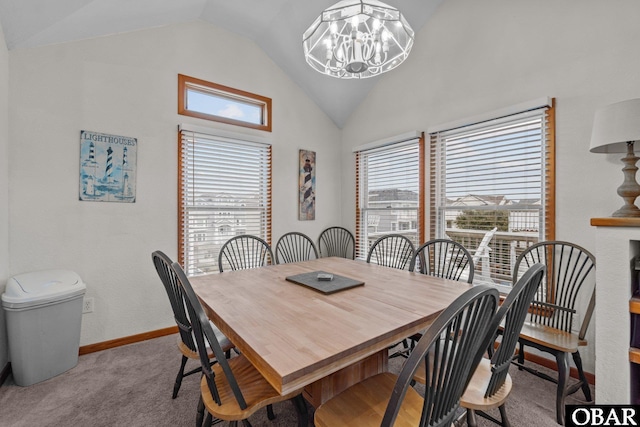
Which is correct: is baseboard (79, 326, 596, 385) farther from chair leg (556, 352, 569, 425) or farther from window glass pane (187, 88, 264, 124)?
window glass pane (187, 88, 264, 124)

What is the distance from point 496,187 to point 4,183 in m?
3.92

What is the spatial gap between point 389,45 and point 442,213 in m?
1.78

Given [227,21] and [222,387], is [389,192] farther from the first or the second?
[222,387]

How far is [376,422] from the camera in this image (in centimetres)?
105

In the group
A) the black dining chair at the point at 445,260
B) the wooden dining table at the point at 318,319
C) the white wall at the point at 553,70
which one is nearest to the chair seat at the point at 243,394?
the wooden dining table at the point at 318,319

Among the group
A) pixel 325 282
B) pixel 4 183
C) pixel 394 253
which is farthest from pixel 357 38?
pixel 4 183

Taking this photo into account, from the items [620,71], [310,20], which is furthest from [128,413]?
[620,71]

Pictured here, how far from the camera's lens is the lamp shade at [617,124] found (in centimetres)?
152

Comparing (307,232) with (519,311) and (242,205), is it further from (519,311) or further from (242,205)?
(519,311)

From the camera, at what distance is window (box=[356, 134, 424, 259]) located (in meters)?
3.26

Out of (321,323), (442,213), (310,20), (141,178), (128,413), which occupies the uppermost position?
(310,20)

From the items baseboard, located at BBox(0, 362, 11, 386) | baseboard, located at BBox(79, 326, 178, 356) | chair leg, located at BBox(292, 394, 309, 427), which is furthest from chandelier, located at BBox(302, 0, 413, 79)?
baseboard, located at BBox(0, 362, 11, 386)

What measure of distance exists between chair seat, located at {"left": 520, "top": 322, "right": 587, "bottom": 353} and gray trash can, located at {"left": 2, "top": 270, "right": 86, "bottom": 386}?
3186 millimetres

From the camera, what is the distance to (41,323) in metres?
2.02
